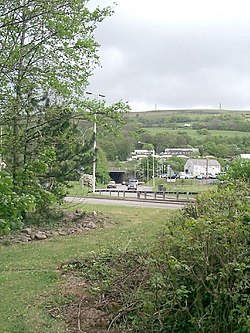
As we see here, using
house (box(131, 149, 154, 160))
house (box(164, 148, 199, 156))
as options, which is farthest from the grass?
house (box(131, 149, 154, 160))

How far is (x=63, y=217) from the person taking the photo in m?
14.8

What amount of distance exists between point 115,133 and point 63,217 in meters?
2.99

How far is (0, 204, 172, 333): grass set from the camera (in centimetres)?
583

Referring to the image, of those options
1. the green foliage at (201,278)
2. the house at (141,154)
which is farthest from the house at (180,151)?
the green foliage at (201,278)

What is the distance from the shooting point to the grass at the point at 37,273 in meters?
5.83

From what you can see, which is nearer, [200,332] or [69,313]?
[200,332]

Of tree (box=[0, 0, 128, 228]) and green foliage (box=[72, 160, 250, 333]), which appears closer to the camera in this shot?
green foliage (box=[72, 160, 250, 333])

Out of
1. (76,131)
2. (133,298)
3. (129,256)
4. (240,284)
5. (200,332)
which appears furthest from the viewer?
(76,131)

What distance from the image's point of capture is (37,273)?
838cm

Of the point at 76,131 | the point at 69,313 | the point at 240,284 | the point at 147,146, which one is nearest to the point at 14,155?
the point at 76,131

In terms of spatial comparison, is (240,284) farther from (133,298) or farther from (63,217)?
(63,217)

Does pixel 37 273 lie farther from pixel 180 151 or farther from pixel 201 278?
pixel 180 151

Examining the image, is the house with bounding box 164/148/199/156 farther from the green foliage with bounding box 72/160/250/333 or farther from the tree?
the green foliage with bounding box 72/160/250/333

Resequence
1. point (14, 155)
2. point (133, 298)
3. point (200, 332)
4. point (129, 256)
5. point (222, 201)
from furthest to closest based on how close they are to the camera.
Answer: point (14, 155)
point (129, 256)
point (133, 298)
point (222, 201)
point (200, 332)
